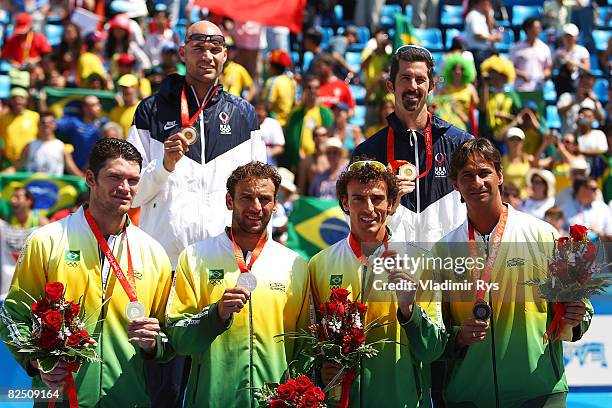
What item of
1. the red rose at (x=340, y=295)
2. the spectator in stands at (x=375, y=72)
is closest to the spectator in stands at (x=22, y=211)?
the spectator in stands at (x=375, y=72)

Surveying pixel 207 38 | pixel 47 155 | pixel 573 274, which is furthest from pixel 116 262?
pixel 47 155

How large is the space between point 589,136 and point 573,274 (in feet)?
31.0

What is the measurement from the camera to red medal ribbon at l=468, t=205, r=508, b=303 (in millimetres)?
6105

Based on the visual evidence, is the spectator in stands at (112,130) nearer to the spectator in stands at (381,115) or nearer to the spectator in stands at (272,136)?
the spectator in stands at (272,136)

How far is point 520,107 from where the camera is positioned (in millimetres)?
15773

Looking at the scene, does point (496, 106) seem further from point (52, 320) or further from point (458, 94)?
point (52, 320)

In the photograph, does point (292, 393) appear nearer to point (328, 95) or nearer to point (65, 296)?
point (65, 296)

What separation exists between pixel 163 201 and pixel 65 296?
1.21m

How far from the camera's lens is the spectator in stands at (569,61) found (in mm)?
17516

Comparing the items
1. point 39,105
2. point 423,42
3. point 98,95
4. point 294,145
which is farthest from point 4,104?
point 423,42

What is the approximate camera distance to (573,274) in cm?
591

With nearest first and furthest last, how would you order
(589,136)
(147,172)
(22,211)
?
(147,172) → (22,211) → (589,136)

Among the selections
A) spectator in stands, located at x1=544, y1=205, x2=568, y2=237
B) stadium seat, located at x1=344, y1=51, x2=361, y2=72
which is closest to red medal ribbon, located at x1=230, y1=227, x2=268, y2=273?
spectator in stands, located at x1=544, y1=205, x2=568, y2=237

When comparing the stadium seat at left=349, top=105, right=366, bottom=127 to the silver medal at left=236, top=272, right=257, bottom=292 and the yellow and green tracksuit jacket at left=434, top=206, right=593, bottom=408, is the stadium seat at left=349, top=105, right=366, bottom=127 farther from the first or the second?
the silver medal at left=236, top=272, right=257, bottom=292
